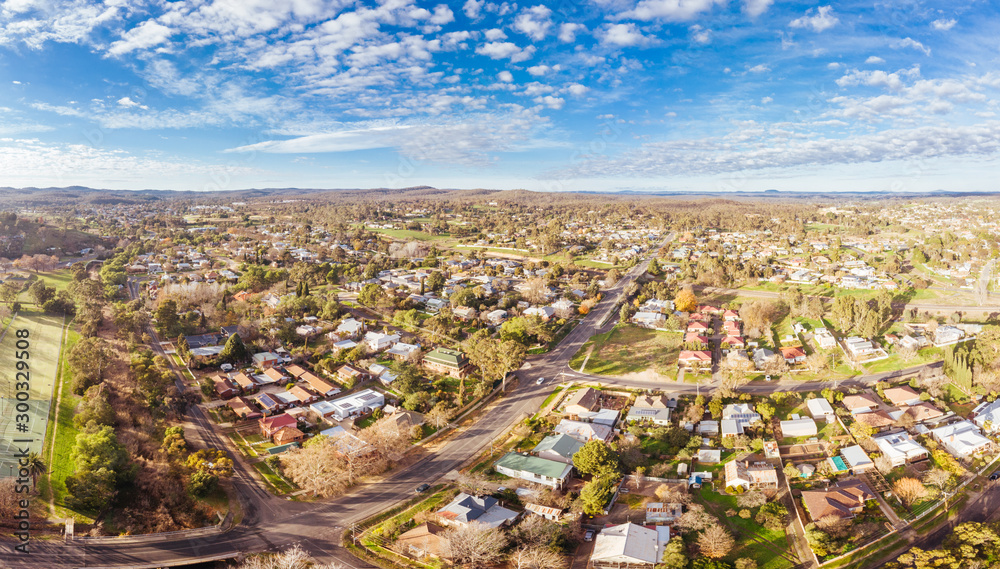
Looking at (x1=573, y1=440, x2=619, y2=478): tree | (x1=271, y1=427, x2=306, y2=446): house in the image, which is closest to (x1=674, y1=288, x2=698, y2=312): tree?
(x1=573, y1=440, x2=619, y2=478): tree

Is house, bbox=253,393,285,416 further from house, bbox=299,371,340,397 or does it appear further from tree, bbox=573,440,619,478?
tree, bbox=573,440,619,478

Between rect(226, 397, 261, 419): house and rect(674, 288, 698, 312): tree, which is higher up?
rect(674, 288, 698, 312): tree

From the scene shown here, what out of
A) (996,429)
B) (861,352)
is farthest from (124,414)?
(861,352)

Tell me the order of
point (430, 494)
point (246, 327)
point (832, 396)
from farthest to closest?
point (246, 327) → point (832, 396) → point (430, 494)

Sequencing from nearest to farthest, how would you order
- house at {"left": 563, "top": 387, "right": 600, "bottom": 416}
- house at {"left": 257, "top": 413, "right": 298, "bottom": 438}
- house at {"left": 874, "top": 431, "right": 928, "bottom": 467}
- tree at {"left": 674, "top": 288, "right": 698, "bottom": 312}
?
house at {"left": 874, "top": 431, "right": 928, "bottom": 467} → house at {"left": 257, "top": 413, "right": 298, "bottom": 438} → house at {"left": 563, "top": 387, "right": 600, "bottom": 416} → tree at {"left": 674, "top": 288, "right": 698, "bottom": 312}

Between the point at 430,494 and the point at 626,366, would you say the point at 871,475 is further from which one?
the point at 430,494

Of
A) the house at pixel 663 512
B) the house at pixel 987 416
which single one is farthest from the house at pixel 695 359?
the house at pixel 663 512
